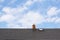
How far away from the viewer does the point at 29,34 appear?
2123 centimetres

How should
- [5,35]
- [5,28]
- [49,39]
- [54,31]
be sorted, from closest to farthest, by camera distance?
[49,39] < [5,35] < [54,31] < [5,28]

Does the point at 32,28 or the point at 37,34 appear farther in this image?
the point at 32,28

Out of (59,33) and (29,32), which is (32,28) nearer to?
(29,32)

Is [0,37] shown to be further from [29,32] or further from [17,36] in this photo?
[29,32]

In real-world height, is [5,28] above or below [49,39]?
above

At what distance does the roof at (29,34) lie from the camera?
20.0 metres

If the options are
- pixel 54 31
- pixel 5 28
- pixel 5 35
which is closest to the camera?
pixel 5 35

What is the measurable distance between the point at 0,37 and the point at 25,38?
8.65 feet

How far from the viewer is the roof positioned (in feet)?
65.7

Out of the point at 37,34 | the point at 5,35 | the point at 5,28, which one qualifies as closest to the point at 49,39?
the point at 37,34

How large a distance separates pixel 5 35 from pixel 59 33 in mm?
6051

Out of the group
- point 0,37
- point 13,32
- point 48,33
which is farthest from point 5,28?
point 48,33

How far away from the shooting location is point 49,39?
19.6 meters

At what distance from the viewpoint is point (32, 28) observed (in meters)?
22.9
